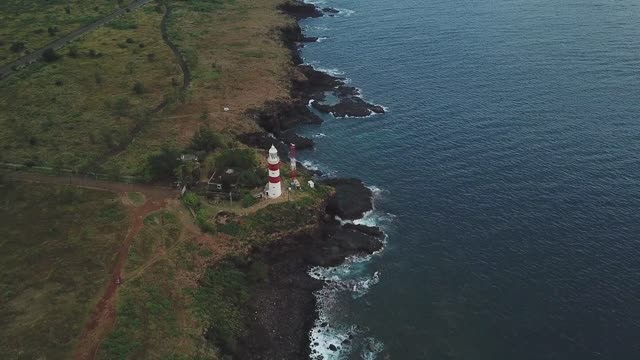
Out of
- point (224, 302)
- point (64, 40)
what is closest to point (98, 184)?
point (224, 302)

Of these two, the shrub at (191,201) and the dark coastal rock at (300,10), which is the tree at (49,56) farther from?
the dark coastal rock at (300,10)

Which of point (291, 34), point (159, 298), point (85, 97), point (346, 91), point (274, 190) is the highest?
point (274, 190)

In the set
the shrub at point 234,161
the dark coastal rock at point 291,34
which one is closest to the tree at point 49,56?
the dark coastal rock at point 291,34

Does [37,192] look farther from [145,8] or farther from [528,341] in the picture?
[145,8]

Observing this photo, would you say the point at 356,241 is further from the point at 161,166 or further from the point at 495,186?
the point at 161,166

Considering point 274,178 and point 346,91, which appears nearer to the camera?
point 274,178

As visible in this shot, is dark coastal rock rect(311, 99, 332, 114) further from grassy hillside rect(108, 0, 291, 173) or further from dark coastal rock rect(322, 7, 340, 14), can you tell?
dark coastal rock rect(322, 7, 340, 14)

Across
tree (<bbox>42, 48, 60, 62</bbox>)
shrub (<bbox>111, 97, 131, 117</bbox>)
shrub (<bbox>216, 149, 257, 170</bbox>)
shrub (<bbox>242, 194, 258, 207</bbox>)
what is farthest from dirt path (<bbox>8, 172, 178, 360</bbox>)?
tree (<bbox>42, 48, 60, 62</bbox>)

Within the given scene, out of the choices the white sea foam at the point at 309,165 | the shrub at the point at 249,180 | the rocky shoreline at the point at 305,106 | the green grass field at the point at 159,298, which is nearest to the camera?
the green grass field at the point at 159,298
